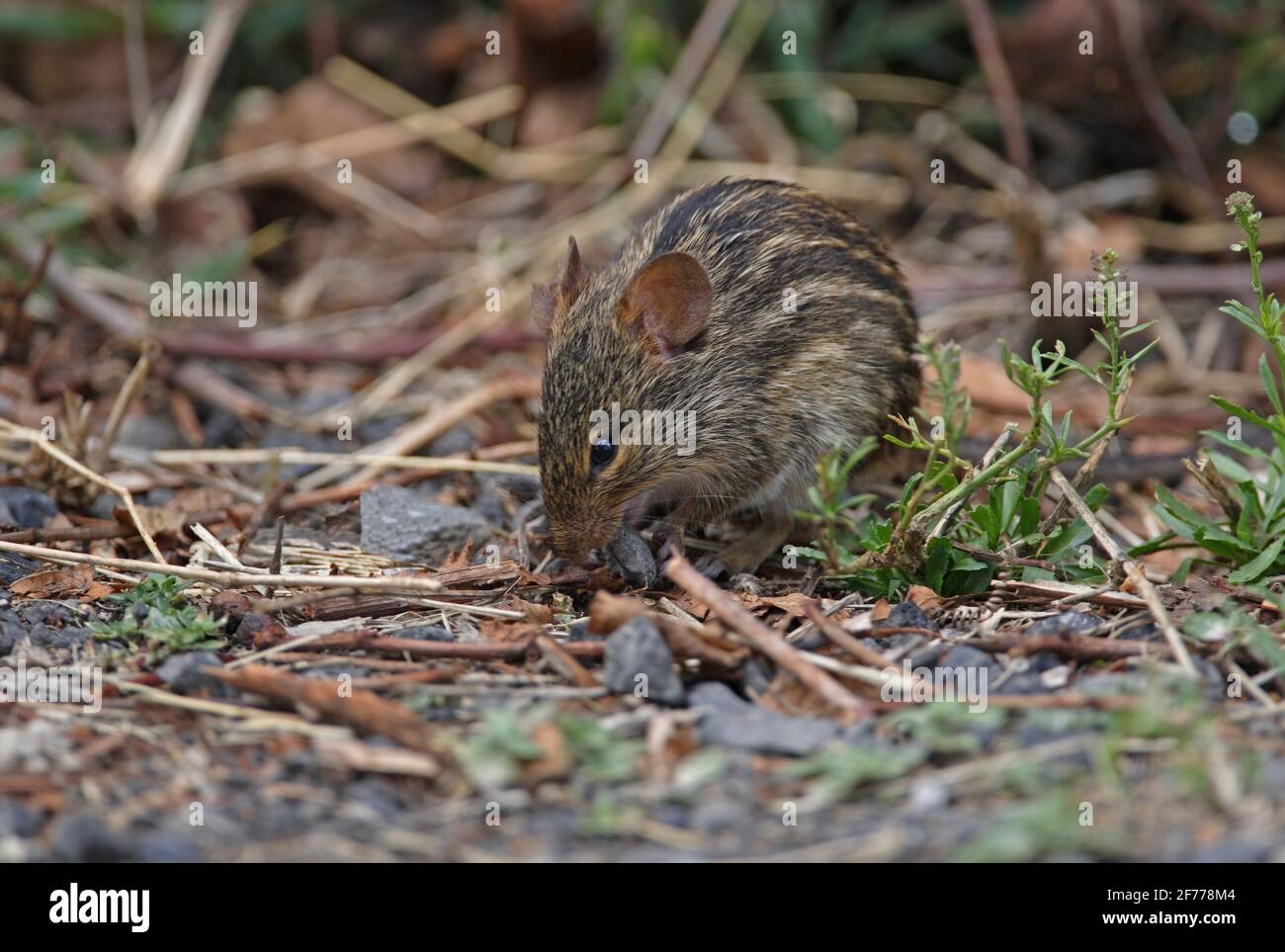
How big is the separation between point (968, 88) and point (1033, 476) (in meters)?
5.09

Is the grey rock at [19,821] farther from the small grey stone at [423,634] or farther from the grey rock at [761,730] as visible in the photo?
the grey rock at [761,730]

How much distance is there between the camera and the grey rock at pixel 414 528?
526 centimetres

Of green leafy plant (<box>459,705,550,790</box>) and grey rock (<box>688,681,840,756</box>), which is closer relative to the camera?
green leafy plant (<box>459,705,550,790</box>)

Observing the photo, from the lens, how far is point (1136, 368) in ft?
25.8

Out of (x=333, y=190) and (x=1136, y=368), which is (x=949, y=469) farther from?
(x=333, y=190)

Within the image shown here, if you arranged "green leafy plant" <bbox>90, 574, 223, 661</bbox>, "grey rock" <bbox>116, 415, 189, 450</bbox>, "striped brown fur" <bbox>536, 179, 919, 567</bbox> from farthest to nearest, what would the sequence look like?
"grey rock" <bbox>116, 415, 189, 450</bbox> < "striped brown fur" <bbox>536, 179, 919, 567</bbox> < "green leafy plant" <bbox>90, 574, 223, 661</bbox>

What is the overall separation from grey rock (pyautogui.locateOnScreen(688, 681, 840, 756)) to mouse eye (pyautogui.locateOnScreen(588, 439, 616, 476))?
1289 mm

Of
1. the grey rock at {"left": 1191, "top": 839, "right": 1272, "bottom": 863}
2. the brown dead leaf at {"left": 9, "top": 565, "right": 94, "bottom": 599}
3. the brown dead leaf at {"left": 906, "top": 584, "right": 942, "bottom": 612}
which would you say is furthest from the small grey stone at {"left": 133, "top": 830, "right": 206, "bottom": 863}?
the brown dead leaf at {"left": 906, "top": 584, "right": 942, "bottom": 612}

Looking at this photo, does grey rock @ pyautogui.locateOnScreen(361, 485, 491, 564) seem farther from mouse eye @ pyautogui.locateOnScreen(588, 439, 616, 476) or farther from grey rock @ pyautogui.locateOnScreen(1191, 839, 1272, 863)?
grey rock @ pyautogui.locateOnScreen(1191, 839, 1272, 863)

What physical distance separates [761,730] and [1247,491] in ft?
7.05

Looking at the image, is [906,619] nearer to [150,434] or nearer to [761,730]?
[761,730]

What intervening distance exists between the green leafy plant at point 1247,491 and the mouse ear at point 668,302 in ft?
5.79

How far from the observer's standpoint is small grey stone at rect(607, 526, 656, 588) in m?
4.95

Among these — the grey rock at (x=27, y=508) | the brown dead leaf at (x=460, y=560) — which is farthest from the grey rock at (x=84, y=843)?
the grey rock at (x=27, y=508)
